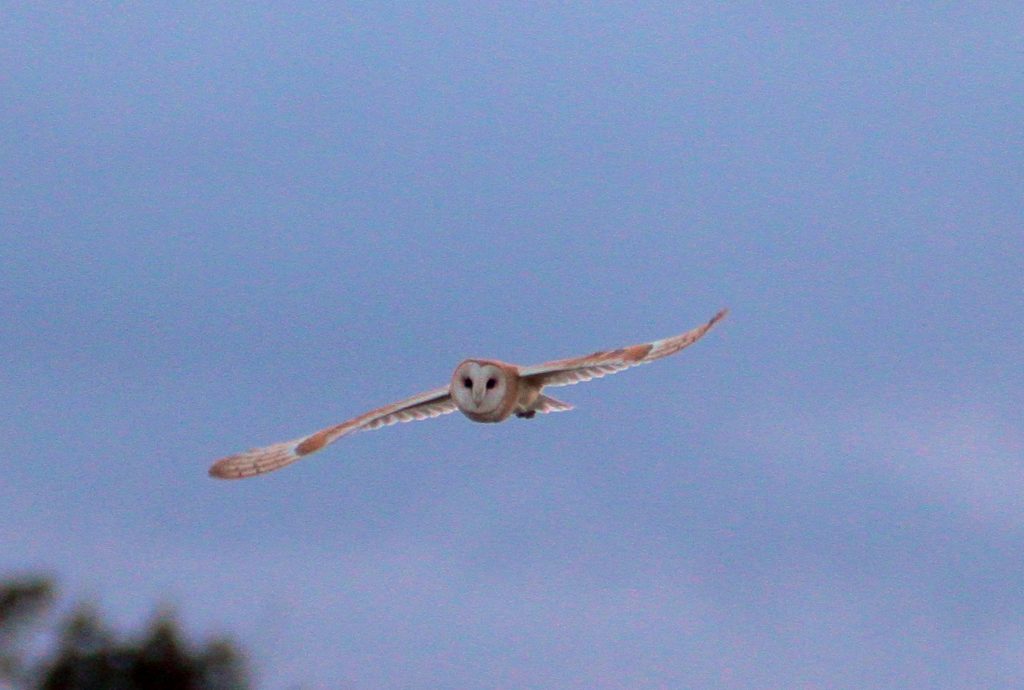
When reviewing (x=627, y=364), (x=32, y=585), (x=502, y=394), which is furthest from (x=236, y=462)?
(x=32, y=585)

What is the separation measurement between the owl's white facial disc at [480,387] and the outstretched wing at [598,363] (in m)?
0.36

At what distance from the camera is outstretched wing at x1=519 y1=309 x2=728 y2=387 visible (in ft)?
74.2

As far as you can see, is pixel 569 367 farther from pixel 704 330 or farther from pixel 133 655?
pixel 133 655

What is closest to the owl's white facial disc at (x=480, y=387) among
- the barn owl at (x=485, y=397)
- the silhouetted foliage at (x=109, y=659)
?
the barn owl at (x=485, y=397)

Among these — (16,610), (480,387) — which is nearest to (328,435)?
(480,387)

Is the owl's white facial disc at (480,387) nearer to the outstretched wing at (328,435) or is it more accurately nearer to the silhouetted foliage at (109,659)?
the outstretched wing at (328,435)

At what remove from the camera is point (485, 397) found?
22.7 metres

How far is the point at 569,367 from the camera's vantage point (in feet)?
74.6

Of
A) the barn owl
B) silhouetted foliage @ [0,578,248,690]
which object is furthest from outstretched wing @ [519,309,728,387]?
silhouetted foliage @ [0,578,248,690]

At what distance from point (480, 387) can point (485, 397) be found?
13cm

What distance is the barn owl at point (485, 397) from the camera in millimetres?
22625

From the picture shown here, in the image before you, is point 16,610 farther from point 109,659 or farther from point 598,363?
point 598,363

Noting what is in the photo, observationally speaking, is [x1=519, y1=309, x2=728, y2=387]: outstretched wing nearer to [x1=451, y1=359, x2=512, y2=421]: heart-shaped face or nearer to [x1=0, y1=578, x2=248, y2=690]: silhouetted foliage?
[x1=451, y1=359, x2=512, y2=421]: heart-shaped face

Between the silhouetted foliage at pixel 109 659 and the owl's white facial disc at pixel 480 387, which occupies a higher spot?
the owl's white facial disc at pixel 480 387
